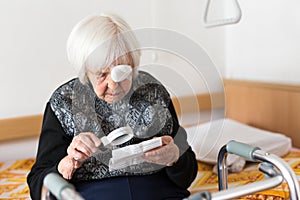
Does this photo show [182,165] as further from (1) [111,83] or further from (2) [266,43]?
(2) [266,43]

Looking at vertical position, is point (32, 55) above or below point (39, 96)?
above

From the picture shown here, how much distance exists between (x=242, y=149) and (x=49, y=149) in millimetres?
455

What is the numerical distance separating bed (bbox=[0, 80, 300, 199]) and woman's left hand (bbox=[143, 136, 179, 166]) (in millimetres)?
307

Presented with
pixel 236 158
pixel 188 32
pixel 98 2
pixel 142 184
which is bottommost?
pixel 236 158

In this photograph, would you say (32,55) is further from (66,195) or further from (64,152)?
(66,195)

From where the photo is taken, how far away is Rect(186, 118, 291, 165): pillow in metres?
1.20

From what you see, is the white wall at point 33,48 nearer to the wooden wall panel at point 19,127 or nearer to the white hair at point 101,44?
the wooden wall panel at point 19,127

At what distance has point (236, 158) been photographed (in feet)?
4.66

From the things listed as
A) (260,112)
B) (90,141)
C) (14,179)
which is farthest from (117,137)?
(260,112)

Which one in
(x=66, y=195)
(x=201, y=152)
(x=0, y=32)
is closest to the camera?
(x=66, y=195)

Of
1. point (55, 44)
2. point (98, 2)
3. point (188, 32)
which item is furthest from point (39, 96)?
point (188, 32)

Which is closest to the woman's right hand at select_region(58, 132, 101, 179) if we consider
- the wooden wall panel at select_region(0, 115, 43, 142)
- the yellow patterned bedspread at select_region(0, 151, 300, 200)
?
the yellow patterned bedspread at select_region(0, 151, 300, 200)

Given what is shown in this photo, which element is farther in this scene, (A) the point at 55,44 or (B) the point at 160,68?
(A) the point at 55,44

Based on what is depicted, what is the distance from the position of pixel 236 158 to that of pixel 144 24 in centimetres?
73
